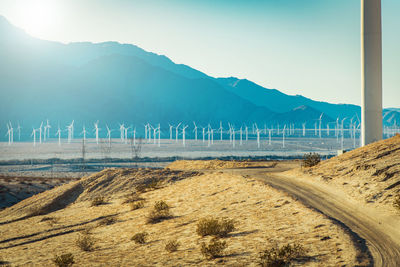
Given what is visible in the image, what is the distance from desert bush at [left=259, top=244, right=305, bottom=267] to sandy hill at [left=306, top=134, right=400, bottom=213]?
6203mm

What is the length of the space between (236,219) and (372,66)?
2507 cm

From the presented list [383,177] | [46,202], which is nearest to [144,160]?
[46,202]

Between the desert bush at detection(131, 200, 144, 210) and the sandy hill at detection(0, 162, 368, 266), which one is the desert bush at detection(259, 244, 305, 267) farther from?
the desert bush at detection(131, 200, 144, 210)

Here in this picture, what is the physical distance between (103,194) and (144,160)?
74162mm

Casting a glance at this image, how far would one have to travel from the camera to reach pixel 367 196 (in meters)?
17.2

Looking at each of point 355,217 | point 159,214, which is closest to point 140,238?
point 159,214

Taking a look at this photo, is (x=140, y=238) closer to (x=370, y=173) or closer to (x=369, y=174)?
(x=369, y=174)

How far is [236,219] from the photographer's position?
16.7m

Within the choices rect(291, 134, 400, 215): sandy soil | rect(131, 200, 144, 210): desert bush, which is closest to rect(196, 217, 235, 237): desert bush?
rect(291, 134, 400, 215): sandy soil

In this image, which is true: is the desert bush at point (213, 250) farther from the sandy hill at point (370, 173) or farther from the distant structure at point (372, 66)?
the distant structure at point (372, 66)

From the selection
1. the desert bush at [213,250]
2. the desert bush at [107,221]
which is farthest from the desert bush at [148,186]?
the desert bush at [213,250]

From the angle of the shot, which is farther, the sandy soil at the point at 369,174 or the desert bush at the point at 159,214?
the desert bush at the point at 159,214

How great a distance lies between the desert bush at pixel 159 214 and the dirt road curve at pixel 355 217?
6.51 m

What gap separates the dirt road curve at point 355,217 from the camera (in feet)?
37.3
